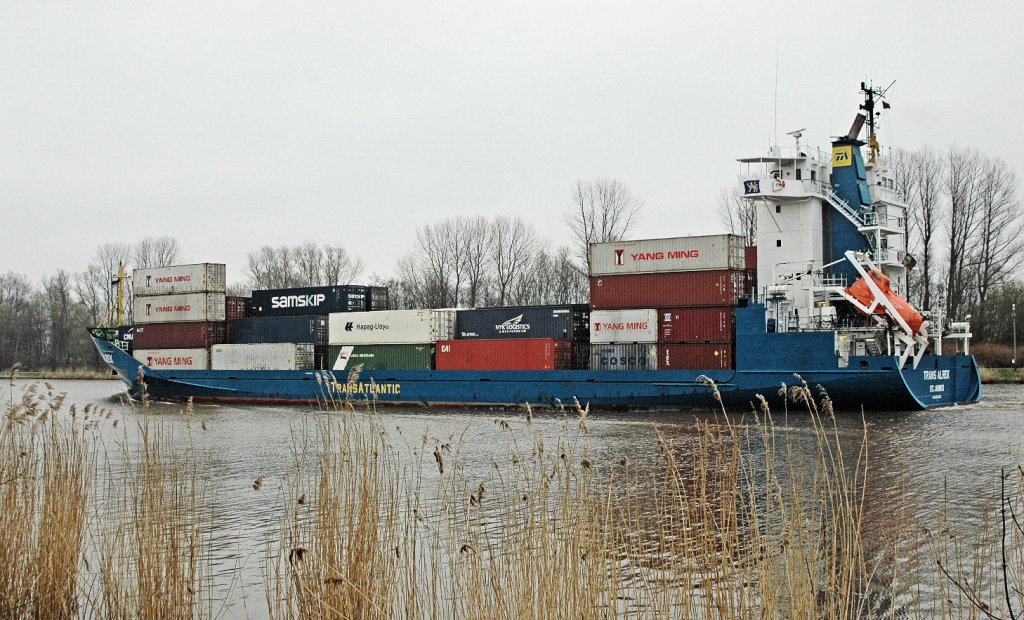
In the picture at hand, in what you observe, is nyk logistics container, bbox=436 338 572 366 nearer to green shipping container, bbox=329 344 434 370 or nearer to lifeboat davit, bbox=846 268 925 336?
green shipping container, bbox=329 344 434 370

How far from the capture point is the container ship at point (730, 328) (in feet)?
99.1

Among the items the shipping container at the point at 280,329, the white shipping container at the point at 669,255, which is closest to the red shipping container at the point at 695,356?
the white shipping container at the point at 669,255

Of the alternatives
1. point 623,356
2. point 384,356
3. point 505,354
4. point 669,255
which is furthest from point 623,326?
point 384,356

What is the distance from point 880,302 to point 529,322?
1260cm

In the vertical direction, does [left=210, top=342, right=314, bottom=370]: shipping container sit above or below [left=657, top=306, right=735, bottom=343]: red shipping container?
below

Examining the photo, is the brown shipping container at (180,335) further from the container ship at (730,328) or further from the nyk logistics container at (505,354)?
the nyk logistics container at (505,354)

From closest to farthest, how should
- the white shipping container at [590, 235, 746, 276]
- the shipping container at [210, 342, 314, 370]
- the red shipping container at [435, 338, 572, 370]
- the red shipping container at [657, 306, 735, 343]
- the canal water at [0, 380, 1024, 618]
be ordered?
the canal water at [0, 380, 1024, 618] < the red shipping container at [657, 306, 735, 343] < the white shipping container at [590, 235, 746, 276] < the red shipping container at [435, 338, 572, 370] < the shipping container at [210, 342, 314, 370]

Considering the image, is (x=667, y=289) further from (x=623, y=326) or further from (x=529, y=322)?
(x=529, y=322)

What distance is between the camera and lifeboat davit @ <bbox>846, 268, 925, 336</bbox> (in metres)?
29.7

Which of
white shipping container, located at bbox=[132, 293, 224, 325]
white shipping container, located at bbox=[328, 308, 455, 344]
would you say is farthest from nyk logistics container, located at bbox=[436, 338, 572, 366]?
white shipping container, located at bbox=[132, 293, 224, 325]

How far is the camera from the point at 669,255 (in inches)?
1280

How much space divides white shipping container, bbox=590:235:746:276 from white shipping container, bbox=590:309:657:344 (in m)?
1.49

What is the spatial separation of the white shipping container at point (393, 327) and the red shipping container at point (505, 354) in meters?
0.67

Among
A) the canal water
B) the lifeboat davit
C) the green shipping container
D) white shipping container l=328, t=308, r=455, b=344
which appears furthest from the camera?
the green shipping container
